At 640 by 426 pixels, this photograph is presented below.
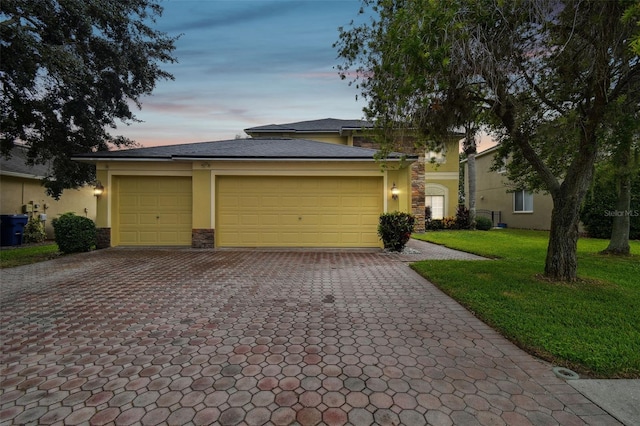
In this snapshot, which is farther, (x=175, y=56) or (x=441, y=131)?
(x=175, y=56)

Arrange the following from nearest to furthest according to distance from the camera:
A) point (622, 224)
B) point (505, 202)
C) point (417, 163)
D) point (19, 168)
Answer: point (622, 224) < point (19, 168) < point (417, 163) < point (505, 202)

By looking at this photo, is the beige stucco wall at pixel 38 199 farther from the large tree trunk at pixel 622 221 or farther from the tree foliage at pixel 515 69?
the large tree trunk at pixel 622 221

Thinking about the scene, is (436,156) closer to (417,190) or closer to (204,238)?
(417,190)

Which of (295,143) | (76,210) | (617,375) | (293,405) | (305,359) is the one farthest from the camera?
(76,210)

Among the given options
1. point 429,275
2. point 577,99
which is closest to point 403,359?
point 429,275

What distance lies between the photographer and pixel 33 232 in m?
13.1

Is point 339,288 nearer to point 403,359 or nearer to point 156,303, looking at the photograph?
point 403,359

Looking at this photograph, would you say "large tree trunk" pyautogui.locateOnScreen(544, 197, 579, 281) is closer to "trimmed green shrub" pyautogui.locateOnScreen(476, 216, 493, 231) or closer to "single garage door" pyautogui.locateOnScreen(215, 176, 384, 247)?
"single garage door" pyautogui.locateOnScreen(215, 176, 384, 247)

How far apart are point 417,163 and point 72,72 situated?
573 inches

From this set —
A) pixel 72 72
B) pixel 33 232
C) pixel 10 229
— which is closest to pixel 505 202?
pixel 72 72

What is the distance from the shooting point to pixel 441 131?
627 centimetres

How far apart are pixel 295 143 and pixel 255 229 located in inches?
162

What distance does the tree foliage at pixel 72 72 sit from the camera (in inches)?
353

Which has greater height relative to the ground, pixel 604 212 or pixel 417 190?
pixel 417 190
